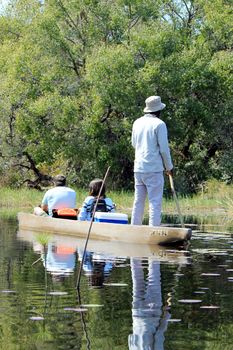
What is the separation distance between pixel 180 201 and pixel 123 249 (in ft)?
57.1

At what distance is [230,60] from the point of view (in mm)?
37812

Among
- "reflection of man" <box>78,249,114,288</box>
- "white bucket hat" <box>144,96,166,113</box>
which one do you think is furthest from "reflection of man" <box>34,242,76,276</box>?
"white bucket hat" <box>144,96,166,113</box>

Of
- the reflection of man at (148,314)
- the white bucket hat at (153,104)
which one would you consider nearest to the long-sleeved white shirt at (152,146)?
the white bucket hat at (153,104)

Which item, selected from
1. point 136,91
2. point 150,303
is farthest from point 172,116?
point 150,303

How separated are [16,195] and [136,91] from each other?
6028 millimetres

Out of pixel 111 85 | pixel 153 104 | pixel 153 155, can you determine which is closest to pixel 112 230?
pixel 153 155

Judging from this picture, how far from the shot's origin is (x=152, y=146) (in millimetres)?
14867

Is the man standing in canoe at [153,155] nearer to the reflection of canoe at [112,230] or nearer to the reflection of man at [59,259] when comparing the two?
the reflection of canoe at [112,230]

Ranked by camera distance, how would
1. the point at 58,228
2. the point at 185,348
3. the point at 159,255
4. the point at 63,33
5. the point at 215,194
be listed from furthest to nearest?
the point at 63,33
the point at 215,194
the point at 58,228
the point at 159,255
the point at 185,348

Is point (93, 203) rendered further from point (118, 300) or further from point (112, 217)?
point (118, 300)

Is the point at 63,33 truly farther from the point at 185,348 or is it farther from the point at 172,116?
the point at 185,348

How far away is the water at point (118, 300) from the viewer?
6449mm

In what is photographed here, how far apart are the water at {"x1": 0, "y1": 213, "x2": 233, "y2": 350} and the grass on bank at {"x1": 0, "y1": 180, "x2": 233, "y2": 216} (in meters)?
13.9

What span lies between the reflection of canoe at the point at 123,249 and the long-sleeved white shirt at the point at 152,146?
4.04 feet
